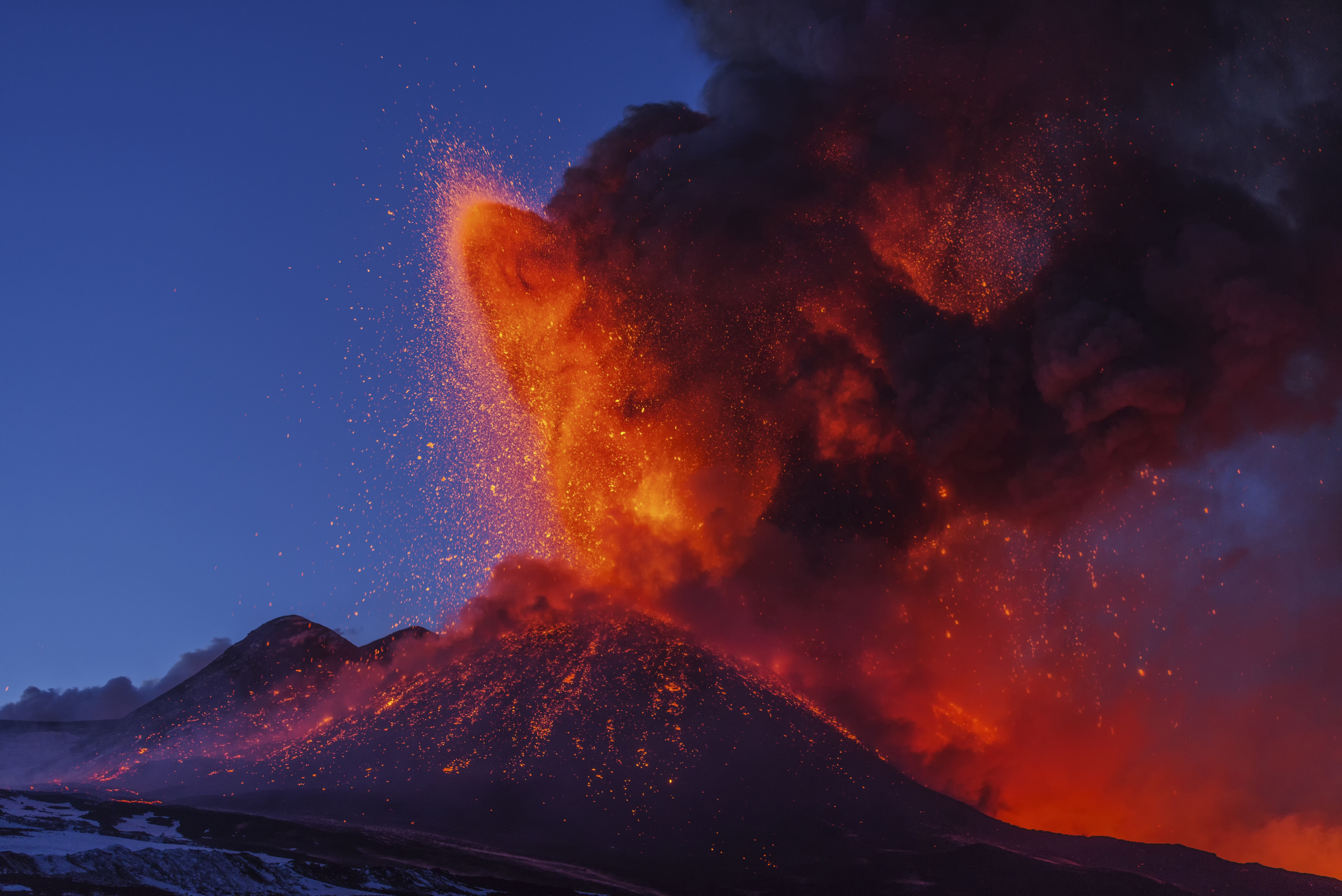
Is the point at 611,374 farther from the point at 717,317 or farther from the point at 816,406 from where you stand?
the point at 816,406

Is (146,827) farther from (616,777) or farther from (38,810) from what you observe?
(616,777)

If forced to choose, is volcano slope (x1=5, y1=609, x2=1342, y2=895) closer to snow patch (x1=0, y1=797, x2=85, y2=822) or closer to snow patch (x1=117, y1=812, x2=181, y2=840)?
snow patch (x1=117, y1=812, x2=181, y2=840)

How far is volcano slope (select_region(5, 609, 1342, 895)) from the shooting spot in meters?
42.1

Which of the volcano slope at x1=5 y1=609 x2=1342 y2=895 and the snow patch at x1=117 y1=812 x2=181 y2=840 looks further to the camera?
the volcano slope at x1=5 y1=609 x2=1342 y2=895

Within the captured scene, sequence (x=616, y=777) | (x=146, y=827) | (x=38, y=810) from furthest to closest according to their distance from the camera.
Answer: (x=616, y=777), (x=38, y=810), (x=146, y=827)

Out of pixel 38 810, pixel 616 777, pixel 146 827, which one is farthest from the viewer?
pixel 616 777

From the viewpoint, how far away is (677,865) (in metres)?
42.7

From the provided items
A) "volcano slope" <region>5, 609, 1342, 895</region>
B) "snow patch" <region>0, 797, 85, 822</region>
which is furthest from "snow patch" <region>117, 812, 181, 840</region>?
"volcano slope" <region>5, 609, 1342, 895</region>

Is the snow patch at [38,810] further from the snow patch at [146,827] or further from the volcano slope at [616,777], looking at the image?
the volcano slope at [616,777]

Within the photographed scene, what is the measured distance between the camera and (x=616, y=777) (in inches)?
1987

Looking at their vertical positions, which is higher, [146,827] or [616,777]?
[616,777]

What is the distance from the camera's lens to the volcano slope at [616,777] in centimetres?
4212

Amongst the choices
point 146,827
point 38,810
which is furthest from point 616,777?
point 38,810

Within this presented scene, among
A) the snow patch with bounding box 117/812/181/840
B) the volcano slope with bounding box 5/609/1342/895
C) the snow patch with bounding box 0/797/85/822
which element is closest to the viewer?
the snow patch with bounding box 117/812/181/840
